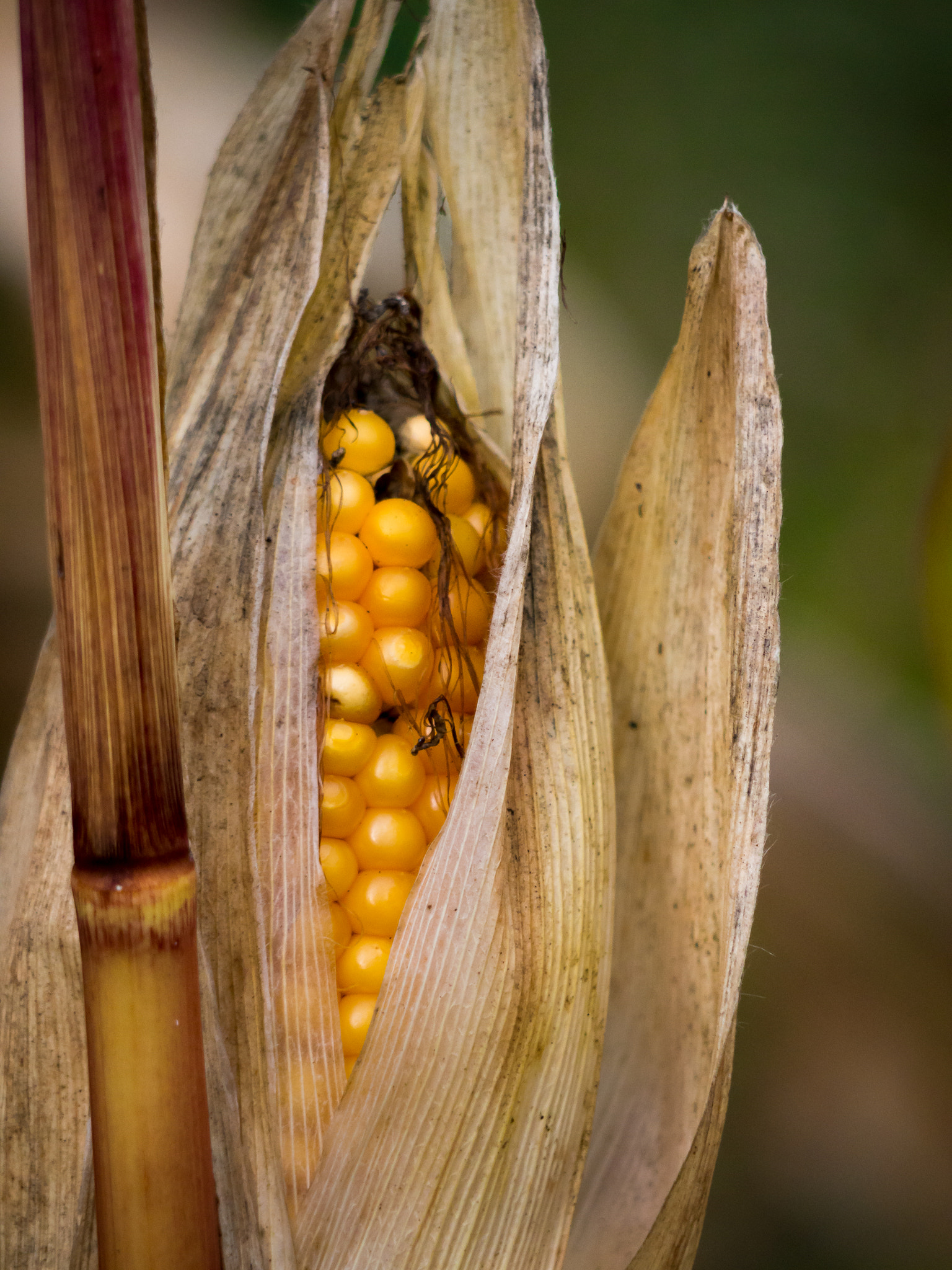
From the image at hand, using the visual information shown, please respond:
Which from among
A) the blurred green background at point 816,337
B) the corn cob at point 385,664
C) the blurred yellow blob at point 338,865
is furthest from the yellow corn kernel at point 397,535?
the blurred green background at point 816,337

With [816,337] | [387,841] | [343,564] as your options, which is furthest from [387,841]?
[816,337]

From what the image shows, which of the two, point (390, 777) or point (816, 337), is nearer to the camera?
point (390, 777)

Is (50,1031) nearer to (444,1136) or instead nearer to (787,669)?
(444,1136)

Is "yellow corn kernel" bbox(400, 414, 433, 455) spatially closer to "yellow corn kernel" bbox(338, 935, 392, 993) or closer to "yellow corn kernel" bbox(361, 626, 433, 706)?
"yellow corn kernel" bbox(361, 626, 433, 706)

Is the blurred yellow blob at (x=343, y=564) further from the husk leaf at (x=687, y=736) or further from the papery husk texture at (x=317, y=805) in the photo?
the husk leaf at (x=687, y=736)

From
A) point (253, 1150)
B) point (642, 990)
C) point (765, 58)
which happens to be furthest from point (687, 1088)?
point (765, 58)

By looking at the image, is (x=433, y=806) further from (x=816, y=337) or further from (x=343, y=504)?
(x=816, y=337)

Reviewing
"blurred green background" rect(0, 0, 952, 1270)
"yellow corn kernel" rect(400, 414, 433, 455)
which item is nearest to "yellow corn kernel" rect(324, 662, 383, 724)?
"yellow corn kernel" rect(400, 414, 433, 455)
